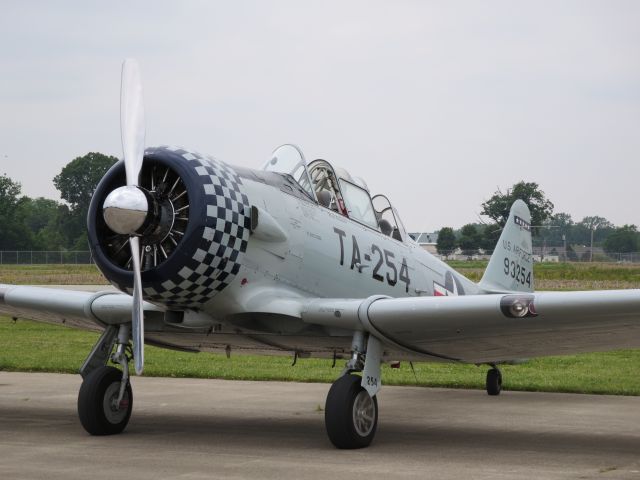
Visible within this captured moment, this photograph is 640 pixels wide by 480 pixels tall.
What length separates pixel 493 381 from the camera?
13.2m

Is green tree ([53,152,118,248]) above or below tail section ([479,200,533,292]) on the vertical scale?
above

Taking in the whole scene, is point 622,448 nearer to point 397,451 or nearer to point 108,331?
point 397,451

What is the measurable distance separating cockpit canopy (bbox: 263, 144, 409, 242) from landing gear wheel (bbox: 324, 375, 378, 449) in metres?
2.02

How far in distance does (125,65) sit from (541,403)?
6485 mm

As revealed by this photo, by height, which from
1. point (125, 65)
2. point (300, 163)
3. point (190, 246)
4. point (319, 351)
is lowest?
point (319, 351)

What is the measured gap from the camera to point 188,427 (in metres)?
10.1

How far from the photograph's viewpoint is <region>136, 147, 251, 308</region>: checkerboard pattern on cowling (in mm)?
8477

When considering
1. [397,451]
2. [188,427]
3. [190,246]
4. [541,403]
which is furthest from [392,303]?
[541,403]

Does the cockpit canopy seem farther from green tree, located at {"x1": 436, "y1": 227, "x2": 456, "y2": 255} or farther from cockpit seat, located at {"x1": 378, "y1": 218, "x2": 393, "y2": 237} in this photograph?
green tree, located at {"x1": 436, "y1": 227, "x2": 456, "y2": 255}

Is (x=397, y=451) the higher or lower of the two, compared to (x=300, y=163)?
lower

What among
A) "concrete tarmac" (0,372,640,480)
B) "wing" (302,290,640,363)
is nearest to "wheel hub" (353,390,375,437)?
"concrete tarmac" (0,372,640,480)

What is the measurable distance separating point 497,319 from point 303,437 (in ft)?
7.01

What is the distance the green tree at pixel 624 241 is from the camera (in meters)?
159

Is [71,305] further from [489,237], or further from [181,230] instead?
[489,237]
